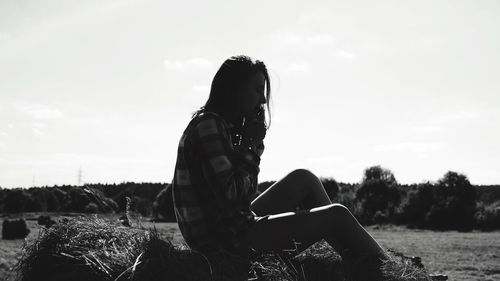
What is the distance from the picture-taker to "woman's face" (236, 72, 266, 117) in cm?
312

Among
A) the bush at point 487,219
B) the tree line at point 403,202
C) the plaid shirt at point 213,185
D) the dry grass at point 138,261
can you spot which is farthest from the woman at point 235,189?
the bush at point 487,219

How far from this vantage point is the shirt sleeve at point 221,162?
277 cm

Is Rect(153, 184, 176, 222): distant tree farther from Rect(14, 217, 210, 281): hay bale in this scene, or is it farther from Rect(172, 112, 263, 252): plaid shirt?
Rect(172, 112, 263, 252): plaid shirt

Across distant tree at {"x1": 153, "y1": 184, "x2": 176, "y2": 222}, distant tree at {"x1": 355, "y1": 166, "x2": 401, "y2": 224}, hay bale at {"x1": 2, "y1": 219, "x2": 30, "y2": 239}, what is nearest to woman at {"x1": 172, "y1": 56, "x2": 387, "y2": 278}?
hay bale at {"x1": 2, "y1": 219, "x2": 30, "y2": 239}

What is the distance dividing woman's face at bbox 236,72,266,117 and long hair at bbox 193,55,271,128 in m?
0.03

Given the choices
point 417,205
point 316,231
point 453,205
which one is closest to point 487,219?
point 453,205

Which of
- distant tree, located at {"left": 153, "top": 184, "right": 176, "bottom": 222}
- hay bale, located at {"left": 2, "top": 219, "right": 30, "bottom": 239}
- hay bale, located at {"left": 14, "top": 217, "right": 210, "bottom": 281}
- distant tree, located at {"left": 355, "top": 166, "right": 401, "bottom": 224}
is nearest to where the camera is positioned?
hay bale, located at {"left": 14, "top": 217, "right": 210, "bottom": 281}

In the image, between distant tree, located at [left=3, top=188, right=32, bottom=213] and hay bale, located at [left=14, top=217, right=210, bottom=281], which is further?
distant tree, located at [left=3, top=188, right=32, bottom=213]

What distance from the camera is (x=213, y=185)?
2814 millimetres

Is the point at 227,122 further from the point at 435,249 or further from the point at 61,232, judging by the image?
the point at 435,249

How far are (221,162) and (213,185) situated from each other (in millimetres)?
157

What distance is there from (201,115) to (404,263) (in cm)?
159

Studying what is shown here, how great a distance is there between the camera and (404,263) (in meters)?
2.99

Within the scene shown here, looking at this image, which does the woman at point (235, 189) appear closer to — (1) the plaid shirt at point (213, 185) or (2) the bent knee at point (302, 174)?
(1) the plaid shirt at point (213, 185)
